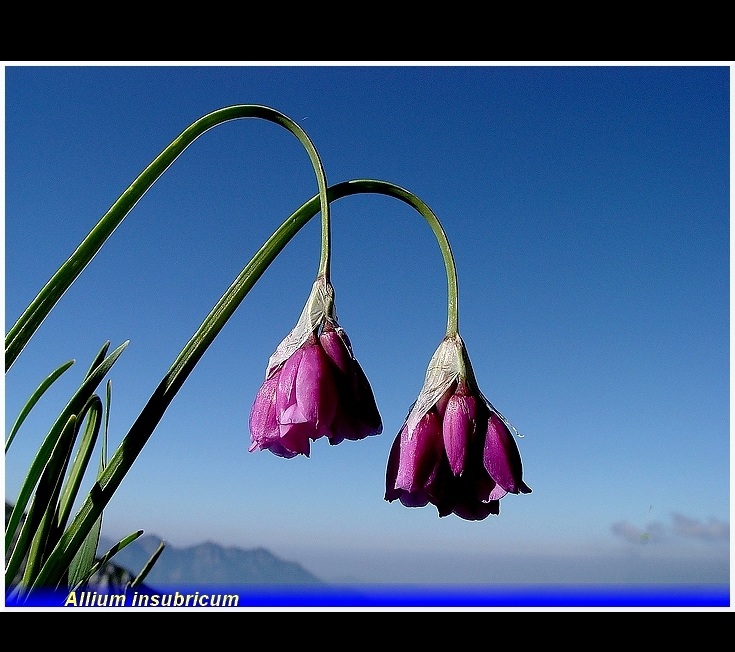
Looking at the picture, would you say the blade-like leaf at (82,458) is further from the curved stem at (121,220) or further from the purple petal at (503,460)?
the purple petal at (503,460)

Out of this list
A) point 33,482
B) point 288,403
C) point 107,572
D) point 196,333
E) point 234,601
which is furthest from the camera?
point 107,572

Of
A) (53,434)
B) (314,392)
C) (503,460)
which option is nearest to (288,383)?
(314,392)

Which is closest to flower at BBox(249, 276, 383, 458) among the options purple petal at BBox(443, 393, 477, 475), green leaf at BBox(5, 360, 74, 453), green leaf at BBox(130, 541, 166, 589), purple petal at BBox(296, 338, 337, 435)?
purple petal at BBox(296, 338, 337, 435)

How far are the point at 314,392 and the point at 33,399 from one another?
741mm

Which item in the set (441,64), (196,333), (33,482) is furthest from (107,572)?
(441,64)

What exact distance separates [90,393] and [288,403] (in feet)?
1.61

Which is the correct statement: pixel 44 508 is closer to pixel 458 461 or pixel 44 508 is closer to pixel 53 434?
pixel 53 434

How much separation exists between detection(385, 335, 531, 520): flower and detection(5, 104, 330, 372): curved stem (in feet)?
→ 0.95

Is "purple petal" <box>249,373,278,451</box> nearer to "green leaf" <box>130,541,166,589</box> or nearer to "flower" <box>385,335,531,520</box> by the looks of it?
"flower" <box>385,335,531,520</box>

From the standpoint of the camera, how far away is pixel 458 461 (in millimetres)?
1043

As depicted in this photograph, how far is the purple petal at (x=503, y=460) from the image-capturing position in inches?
41.3

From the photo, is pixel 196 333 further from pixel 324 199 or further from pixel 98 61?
pixel 98 61

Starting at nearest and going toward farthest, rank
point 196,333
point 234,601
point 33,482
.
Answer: point 196,333 → point 33,482 → point 234,601

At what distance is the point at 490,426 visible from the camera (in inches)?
42.2
